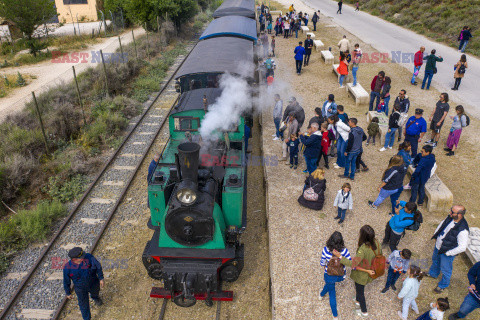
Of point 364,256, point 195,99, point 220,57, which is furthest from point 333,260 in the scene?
point 220,57

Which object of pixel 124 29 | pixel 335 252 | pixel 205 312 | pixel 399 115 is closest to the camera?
pixel 335 252

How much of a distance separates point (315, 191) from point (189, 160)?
11.8 feet

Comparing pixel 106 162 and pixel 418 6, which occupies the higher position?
pixel 418 6

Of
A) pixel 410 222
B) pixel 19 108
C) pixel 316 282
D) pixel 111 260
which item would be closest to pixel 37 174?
pixel 111 260

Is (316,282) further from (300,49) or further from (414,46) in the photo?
(414,46)

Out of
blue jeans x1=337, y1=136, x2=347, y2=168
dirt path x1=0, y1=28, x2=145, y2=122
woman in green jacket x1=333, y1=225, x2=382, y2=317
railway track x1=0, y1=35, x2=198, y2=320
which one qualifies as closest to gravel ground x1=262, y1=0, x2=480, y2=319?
blue jeans x1=337, y1=136, x2=347, y2=168

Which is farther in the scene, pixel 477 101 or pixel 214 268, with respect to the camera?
pixel 477 101

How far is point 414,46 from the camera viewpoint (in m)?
20.4

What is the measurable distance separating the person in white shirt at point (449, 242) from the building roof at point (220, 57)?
654 centimetres

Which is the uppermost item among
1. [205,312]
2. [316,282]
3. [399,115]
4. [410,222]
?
[399,115]

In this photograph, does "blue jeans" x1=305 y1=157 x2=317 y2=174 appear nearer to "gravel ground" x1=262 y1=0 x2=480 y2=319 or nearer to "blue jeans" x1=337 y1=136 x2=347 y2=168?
"gravel ground" x1=262 y1=0 x2=480 y2=319

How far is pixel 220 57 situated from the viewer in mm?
10570

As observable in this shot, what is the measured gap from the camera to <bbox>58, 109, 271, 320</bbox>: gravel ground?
586 centimetres

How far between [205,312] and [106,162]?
6.14 m
